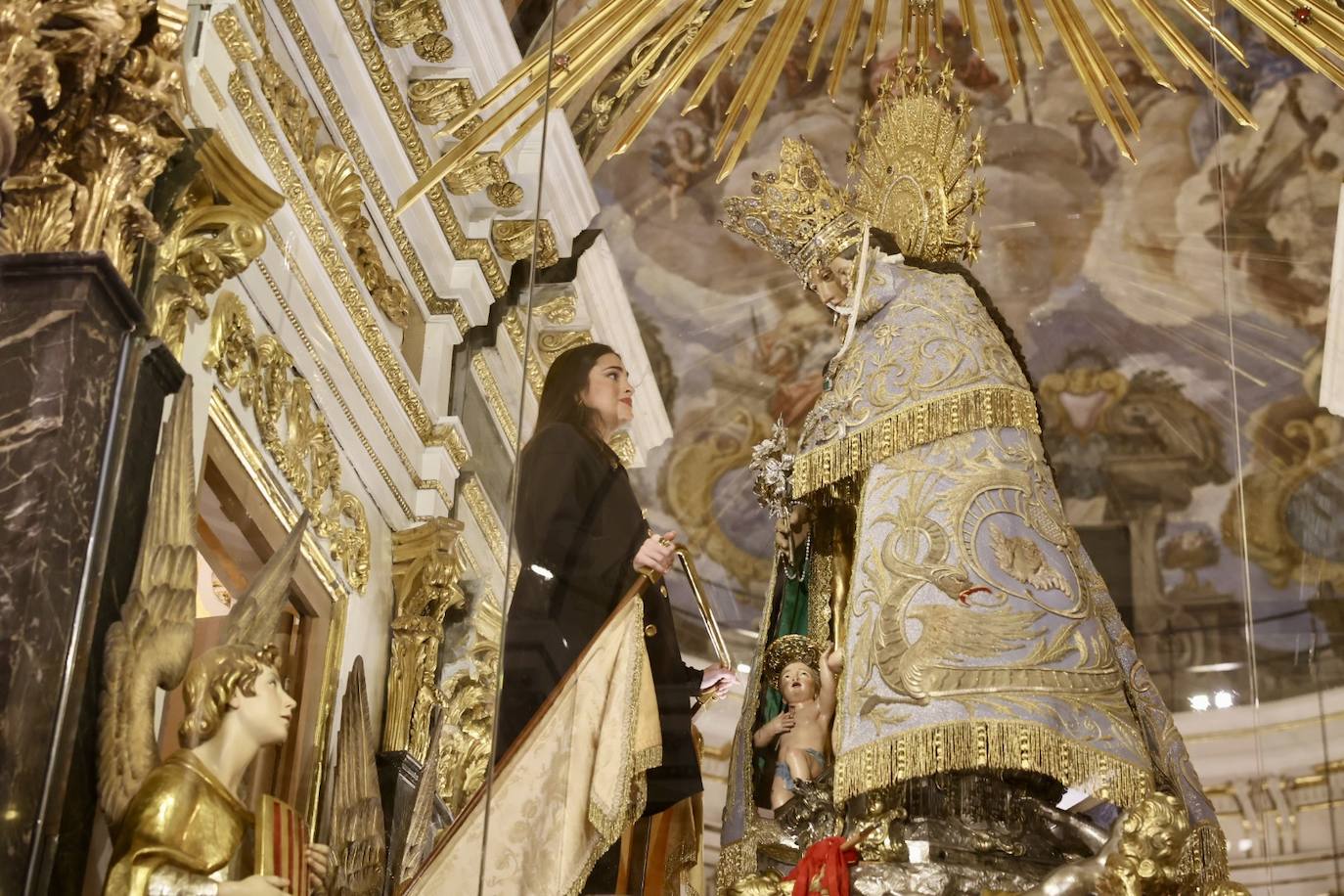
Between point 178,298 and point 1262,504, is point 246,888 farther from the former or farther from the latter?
point 1262,504

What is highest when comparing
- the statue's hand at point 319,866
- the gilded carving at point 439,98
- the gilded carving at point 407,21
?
the gilded carving at point 407,21

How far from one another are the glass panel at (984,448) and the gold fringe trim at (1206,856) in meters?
0.02

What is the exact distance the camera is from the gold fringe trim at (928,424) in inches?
226

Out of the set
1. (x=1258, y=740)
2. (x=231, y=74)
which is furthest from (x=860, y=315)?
(x=1258, y=740)

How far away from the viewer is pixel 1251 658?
8898 mm

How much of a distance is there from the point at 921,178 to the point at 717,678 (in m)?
1.71

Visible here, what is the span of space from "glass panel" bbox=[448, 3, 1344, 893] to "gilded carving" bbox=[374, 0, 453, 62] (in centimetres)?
45

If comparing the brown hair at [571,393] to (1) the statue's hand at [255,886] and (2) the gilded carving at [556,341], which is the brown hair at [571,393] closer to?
(2) the gilded carving at [556,341]

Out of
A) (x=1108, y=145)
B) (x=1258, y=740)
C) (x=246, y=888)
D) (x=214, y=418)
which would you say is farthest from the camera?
(x=1108, y=145)

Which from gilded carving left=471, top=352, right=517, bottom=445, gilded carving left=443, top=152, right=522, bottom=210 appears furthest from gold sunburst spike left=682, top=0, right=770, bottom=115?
gilded carving left=471, top=352, right=517, bottom=445

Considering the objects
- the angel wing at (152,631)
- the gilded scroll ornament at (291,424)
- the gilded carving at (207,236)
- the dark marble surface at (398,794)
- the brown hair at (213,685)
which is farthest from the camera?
the dark marble surface at (398,794)

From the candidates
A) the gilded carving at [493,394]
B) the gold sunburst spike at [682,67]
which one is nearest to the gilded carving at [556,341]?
the gilded carving at [493,394]

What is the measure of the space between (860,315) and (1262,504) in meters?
4.13

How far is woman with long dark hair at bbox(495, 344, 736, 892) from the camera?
579 cm
